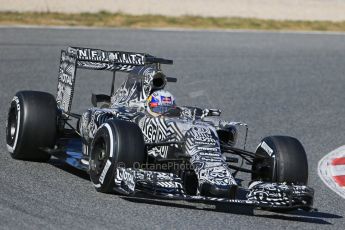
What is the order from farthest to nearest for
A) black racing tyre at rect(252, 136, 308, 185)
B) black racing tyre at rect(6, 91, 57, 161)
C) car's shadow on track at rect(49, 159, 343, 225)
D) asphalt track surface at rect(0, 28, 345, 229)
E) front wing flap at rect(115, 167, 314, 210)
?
black racing tyre at rect(6, 91, 57, 161) → black racing tyre at rect(252, 136, 308, 185) → car's shadow on track at rect(49, 159, 343, 225) → front wing flap at rect(115, 167, 314, 210) → asphalt track surface at rect(0, 28, 345, 229)

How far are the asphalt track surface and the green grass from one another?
3.46ft

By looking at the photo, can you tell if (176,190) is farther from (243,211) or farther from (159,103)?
(159,103)

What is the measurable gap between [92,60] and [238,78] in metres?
8.51

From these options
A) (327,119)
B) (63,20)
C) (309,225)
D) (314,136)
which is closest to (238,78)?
(327,119)

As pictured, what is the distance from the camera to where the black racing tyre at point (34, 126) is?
11.2m

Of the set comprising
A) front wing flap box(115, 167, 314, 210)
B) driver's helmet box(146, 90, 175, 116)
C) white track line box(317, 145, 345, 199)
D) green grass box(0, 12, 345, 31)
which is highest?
driver's helmet box(146, 90, 175, 116)

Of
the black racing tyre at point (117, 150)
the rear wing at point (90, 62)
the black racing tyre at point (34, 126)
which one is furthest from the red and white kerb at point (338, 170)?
the black racing tyre at point (34, 126)

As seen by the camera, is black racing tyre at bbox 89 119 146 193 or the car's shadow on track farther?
the car's shadow on track

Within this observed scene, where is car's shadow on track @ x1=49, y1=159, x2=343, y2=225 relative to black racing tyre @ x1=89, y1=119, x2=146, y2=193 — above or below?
below

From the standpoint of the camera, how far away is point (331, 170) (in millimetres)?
12867

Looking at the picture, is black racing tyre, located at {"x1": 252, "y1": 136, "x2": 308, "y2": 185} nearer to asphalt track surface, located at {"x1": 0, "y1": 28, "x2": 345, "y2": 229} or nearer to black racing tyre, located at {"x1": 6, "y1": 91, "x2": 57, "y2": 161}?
asphalt track surface, located at {"x1": 0, "y1": 28, "x2": 345, "y2": 229}

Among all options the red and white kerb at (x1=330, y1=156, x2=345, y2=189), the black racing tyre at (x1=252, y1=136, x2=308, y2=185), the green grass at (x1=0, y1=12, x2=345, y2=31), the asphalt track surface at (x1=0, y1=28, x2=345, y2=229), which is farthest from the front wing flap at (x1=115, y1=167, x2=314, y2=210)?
the green grass at (x1=0, y1=12, x2=345, y2=31)

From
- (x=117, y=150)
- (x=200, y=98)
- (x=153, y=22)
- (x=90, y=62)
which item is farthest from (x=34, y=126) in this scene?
(x=153, y=22)

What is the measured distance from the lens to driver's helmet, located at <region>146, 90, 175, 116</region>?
1062 centimetres
